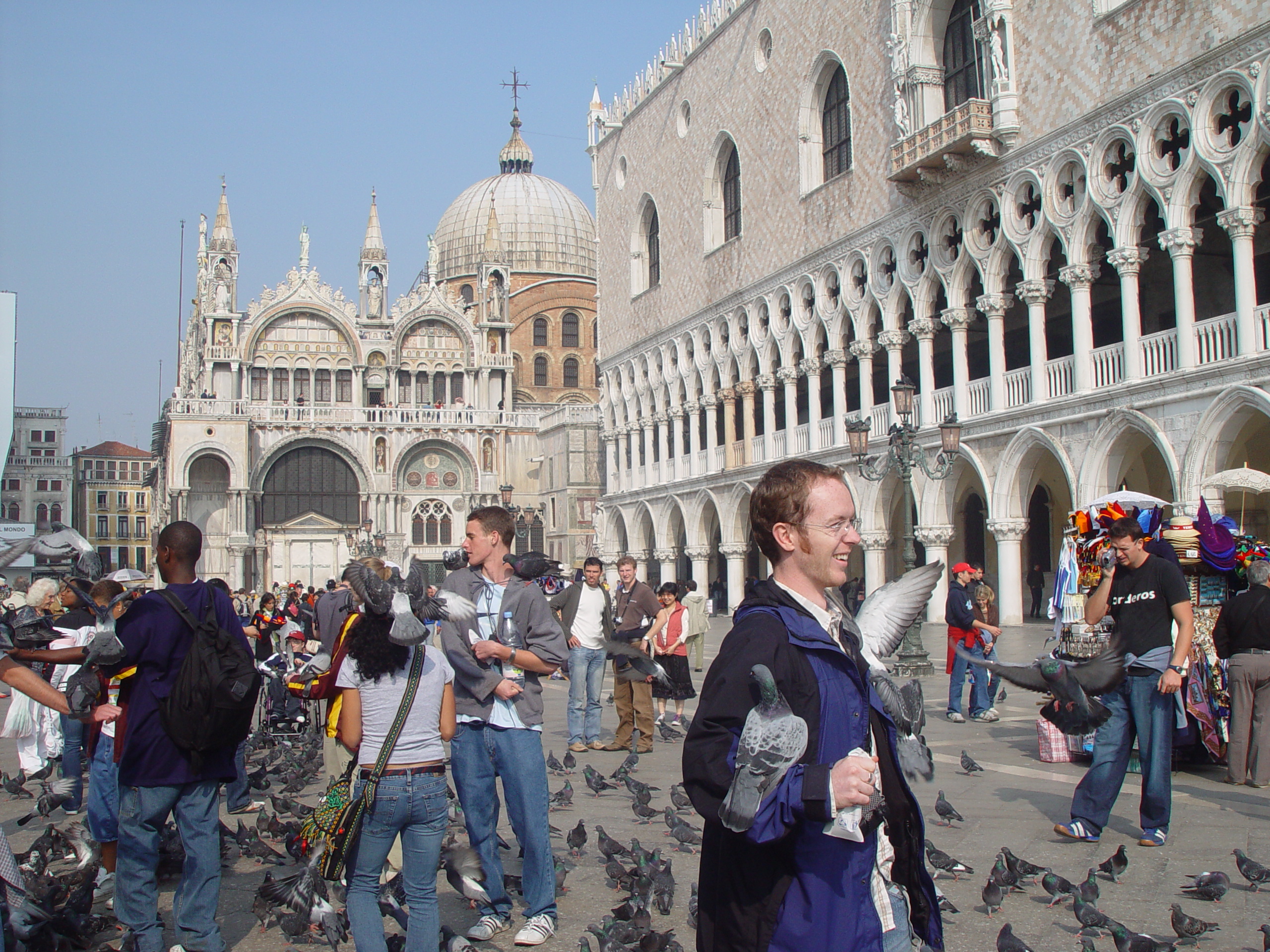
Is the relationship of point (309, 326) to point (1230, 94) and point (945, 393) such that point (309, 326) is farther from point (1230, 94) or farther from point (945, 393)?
point (1230, 94)

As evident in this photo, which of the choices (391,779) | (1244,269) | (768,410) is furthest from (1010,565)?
(391,779)

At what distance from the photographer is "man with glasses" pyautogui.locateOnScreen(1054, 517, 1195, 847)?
A: 538cm

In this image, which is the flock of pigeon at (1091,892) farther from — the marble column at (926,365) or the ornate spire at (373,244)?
the ornate spire at (373,244)

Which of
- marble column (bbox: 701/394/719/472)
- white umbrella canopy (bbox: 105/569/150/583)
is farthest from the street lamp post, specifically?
marble column (bbox: 701/394/719/472)

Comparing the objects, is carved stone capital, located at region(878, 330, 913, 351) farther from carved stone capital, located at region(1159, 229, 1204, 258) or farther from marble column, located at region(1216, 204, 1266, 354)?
marble column, located at region(1216, 204, 1266, 354)

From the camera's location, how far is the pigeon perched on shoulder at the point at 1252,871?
456 centimetres

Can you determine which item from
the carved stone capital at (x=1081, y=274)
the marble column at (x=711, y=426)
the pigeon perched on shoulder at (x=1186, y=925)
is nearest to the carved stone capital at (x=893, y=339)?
the carved stone capital at (x=1081, y=274)

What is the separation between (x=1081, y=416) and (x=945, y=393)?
382 cm

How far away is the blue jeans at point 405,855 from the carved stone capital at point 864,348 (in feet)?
66.5

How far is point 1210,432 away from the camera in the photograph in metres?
15.4

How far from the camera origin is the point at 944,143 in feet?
63.4

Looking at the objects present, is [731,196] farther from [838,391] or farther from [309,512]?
[309,512]

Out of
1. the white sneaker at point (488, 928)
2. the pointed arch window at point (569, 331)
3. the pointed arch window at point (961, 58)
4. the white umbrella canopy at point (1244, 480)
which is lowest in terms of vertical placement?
the white sneaker at point (488, 928)

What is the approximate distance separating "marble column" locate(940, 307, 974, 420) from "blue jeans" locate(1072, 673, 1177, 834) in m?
15.3
